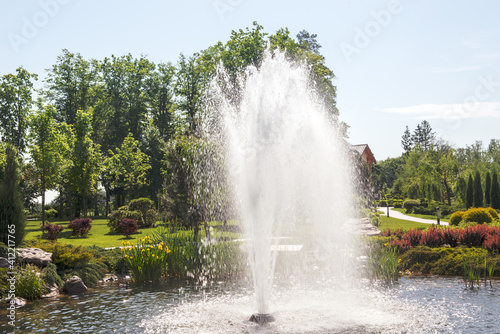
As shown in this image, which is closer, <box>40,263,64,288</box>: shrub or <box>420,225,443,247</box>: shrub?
<box>40,263,64,288</box>: shrub

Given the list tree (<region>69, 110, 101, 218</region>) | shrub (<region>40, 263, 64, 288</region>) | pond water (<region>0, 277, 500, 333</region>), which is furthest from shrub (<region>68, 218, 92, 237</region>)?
pond water (<region>0, 277, 500, 333</region>)

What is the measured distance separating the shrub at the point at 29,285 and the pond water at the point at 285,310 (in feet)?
1.51

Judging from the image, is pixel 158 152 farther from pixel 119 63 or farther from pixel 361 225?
pixel 361 225

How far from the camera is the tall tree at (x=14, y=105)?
138 feet

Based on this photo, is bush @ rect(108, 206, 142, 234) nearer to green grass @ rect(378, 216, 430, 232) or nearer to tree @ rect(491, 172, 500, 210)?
green grass @ rect(378, 216, 430, 232)

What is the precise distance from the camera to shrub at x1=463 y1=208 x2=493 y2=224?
2359cm

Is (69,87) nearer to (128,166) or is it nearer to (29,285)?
(128,166)

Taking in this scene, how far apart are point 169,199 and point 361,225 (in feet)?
34.1

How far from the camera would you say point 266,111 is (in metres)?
9.94

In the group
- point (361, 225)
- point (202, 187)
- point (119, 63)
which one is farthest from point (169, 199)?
point (119, 63)

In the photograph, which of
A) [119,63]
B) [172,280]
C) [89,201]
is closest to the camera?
[172,280]

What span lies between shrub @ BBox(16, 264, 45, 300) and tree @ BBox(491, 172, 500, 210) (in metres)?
42.2

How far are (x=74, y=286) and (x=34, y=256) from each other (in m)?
1.84

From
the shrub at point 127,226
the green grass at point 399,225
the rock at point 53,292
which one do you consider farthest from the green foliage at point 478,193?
the rock at point 53,292
